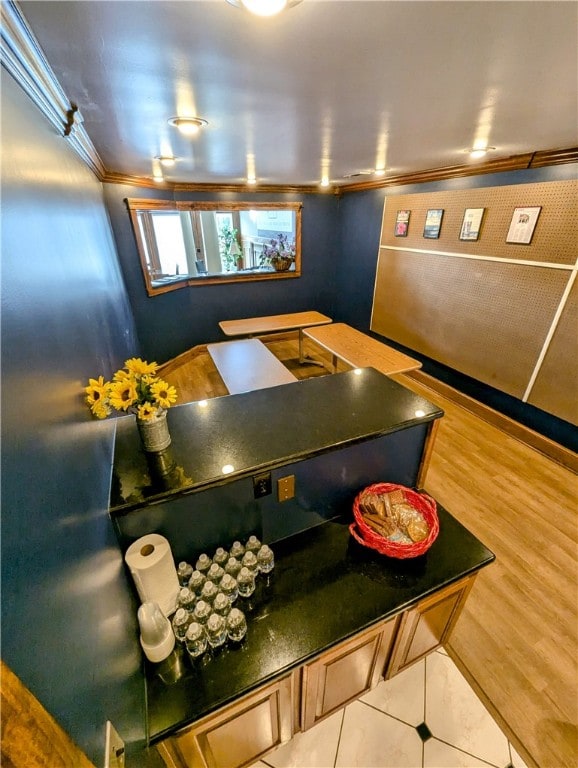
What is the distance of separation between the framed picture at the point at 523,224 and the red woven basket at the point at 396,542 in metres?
2.57

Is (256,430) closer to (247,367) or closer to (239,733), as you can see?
(239,733)

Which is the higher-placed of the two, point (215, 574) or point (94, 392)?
point (94, 392)

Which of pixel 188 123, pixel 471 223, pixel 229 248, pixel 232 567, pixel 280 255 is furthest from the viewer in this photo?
pixel 229 248

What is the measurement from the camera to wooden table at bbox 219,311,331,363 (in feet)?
13.8

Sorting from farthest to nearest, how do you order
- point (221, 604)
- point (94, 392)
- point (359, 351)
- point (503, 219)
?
point (359, 351) → point (503, 219) → point (221, 604) → point (94, 392)

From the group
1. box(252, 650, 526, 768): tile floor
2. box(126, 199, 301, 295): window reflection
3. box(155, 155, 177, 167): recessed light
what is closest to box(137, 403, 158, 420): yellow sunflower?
box(252, 650, 526, 768): tile floor

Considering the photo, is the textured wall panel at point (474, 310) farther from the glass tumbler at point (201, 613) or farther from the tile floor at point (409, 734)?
the glass tumbler at point (201, 613)

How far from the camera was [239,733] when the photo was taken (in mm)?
1059

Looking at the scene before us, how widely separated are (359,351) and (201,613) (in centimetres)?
289

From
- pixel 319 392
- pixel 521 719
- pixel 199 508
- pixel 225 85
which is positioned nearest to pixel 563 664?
pixel 521 719

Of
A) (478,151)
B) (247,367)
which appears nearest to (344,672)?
(247,367)

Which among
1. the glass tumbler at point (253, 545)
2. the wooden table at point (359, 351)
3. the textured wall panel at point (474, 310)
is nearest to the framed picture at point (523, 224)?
the textured wall panel at point (474, 310)

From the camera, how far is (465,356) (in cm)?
340

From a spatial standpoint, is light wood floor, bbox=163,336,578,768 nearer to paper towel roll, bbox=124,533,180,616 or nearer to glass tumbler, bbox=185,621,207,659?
glass tumbler, bbox=185,621,207,659
